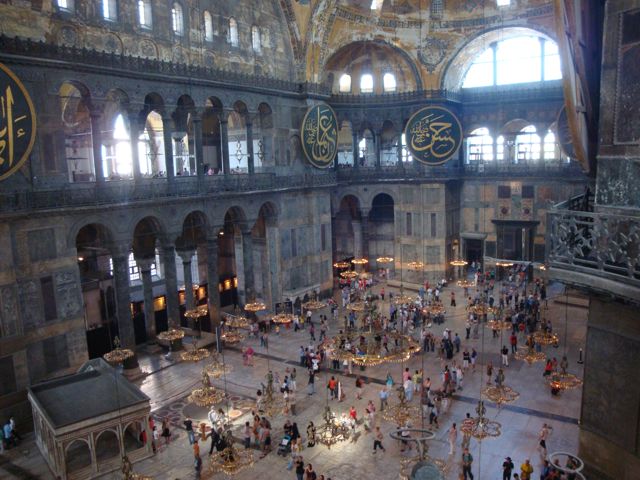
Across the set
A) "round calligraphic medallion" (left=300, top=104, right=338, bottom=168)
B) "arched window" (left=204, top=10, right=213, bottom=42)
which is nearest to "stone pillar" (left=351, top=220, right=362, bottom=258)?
"round calligraphic medallion" (left=300, top=104, right=338, bottom=168)

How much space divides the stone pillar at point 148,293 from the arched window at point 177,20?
24.3 ft

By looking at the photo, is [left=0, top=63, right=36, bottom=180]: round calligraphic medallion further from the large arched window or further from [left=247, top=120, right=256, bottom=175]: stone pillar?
the large arched window

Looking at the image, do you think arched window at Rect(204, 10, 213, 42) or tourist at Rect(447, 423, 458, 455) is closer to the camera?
tourist at Rect(447, 423, 458, 455)

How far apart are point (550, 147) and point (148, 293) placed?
1871cm

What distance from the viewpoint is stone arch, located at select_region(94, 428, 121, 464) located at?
1170cm

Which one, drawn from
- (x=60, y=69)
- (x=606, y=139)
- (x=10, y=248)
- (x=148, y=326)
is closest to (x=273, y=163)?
(x=148, y=326)

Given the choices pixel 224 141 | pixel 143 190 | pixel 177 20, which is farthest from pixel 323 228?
pixel 177 20

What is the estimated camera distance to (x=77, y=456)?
11828 millimetres

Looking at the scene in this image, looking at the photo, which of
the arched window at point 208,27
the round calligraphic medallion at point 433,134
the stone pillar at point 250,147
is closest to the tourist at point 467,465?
the round calligraphic medallion at point 433,134

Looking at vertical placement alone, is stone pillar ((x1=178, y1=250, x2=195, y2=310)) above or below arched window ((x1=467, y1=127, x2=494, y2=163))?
below

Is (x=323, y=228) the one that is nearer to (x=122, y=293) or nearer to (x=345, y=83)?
(x=345, y=83)

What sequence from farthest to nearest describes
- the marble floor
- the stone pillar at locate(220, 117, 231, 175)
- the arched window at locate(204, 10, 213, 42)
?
the stone pillar at locate(220, 117, 231, 175), the arched window at locate(204, 10, 213, 42), the marble floor

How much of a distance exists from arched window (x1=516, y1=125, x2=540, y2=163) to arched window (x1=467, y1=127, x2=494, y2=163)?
4.15 feet

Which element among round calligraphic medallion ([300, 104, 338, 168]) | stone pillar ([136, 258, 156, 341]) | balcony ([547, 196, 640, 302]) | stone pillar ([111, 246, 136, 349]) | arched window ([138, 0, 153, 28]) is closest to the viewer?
balcony ([547, 196, 640, 302])
